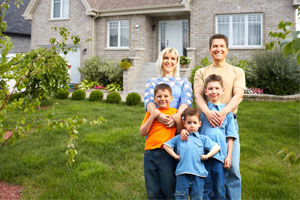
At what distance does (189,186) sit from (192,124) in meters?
0.55

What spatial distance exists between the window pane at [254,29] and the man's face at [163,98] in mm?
12669

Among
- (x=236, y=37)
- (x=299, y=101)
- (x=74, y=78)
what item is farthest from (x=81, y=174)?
(x=74, y=78)

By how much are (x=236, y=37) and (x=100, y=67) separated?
24.7 feet

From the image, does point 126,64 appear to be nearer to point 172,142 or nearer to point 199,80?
point 199,80

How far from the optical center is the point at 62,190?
373 centimetres

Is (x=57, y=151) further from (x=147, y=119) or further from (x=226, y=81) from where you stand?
(x=226, y=81)

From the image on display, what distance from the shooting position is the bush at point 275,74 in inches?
461

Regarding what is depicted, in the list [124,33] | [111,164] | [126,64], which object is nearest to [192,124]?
[111,164]

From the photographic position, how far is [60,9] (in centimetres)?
1766

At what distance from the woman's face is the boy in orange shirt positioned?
0.29 metres

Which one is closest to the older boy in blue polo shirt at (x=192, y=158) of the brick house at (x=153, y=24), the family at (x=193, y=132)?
the family at (x=193, y=132)

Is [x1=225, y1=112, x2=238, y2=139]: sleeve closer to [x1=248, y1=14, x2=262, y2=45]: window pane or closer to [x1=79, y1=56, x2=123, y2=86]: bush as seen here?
[x1=248, y1=14, x2=262, y2=45]: window pane

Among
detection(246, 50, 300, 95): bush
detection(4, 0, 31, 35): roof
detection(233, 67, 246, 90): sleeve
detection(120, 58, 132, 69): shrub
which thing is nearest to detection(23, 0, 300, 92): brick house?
detection(120, 58, 132, 69): shrub

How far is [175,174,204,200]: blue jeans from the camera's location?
2.38 m
